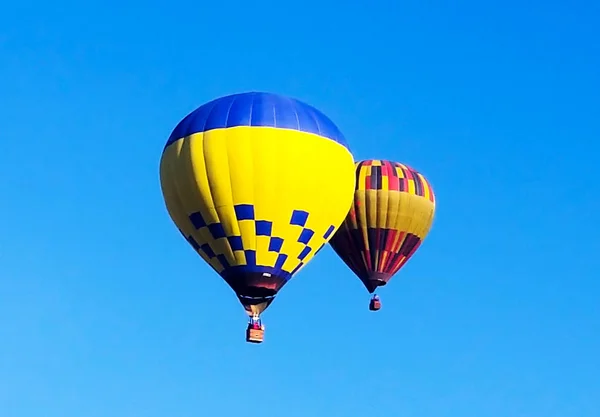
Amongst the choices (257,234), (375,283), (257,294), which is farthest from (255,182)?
(375,283)

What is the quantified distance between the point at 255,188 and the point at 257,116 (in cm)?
140

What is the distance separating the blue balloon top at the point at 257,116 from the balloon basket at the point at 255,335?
3773mm

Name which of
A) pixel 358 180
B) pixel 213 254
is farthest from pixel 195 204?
pixel 358 180

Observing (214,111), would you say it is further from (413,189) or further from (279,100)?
(413,189)

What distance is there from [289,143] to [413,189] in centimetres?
647

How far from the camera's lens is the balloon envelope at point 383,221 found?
33.4 m

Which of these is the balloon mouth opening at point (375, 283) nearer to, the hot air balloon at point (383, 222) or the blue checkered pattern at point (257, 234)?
the hot air balloon at point (383, 222)

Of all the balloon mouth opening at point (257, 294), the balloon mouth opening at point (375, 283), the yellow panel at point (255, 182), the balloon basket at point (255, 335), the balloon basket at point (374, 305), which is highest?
the balloon mouth opening at point (375, 283)

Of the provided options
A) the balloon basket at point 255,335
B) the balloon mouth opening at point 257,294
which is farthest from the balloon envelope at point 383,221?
the balloon basket at point 255,335

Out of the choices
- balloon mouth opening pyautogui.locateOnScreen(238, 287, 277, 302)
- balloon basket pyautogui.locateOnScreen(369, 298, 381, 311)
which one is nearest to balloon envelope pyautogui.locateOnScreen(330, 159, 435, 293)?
balloon basket pyautogui.locateOnScreen(369, 298, 381, 311)

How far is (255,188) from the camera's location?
91.6ft

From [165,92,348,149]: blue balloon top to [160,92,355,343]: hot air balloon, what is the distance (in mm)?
19

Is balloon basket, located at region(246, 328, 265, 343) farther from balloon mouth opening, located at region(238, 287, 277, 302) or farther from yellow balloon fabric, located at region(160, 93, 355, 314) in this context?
balloon mouth opening, located at region(238, 287, 277, 302)

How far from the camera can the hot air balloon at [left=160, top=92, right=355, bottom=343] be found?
27984 millimetres
